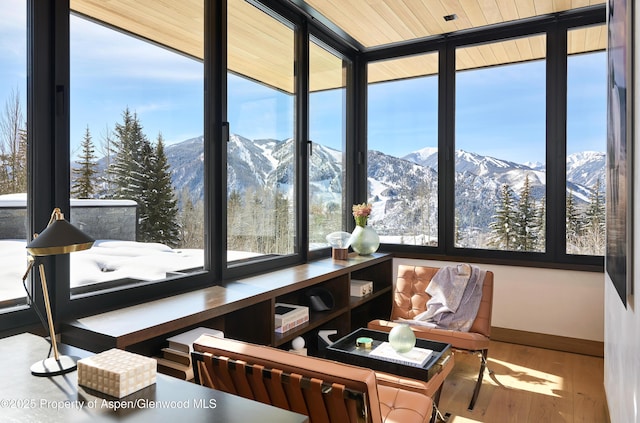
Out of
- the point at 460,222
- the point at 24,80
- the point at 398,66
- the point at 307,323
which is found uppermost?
the point at 398,66

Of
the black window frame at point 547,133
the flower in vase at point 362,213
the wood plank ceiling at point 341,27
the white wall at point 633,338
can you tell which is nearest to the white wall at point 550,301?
the black window frame at point 547,133

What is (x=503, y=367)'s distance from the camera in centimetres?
332

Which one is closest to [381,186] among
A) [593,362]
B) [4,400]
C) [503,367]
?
[503,367]

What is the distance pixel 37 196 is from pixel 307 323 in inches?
69.8

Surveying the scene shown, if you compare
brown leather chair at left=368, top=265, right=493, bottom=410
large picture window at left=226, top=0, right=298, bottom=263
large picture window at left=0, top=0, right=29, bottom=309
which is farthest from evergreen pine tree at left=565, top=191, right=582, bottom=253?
large picture window at left=0, top=0, right=29, bottom=309

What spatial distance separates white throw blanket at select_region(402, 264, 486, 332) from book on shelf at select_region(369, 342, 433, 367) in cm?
68

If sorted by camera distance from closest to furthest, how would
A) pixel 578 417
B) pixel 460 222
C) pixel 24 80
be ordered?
pixel 24 80
pixel 578 417
pixel 460 222

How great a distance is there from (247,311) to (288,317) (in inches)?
11.4

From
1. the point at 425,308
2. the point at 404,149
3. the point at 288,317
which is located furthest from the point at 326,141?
the point at 288,317

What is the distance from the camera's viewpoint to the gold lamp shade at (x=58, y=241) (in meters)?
1.23

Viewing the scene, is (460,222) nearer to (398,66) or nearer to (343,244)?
(343,244)

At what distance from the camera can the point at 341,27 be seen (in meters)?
3.90

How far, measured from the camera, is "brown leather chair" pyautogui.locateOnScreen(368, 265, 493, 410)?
2.80m

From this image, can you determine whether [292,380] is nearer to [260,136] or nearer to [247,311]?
[247,311]
